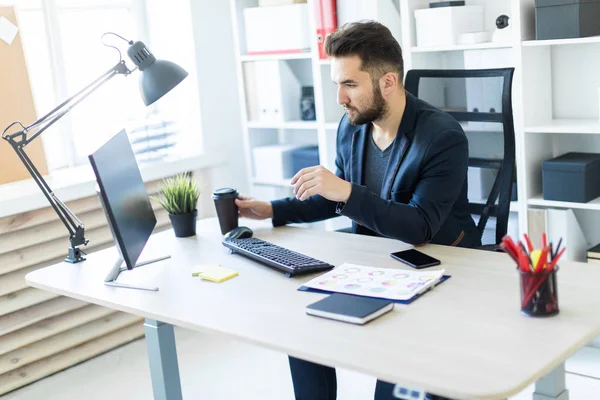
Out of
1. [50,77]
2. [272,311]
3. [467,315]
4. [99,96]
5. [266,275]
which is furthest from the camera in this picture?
[99,96]

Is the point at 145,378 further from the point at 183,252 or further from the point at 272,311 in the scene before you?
the point at 272,311

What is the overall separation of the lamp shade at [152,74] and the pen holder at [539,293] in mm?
1184

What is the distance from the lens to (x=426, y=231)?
211 cm

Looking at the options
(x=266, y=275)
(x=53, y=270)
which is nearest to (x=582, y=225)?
(x=266, y=275)

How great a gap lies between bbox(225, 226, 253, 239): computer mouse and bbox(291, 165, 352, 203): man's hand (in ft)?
1.05

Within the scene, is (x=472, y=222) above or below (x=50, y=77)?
below

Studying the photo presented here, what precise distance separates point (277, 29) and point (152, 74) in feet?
5.12

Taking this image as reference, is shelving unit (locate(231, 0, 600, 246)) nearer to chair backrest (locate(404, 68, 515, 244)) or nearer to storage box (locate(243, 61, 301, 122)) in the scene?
storage box (locate(243, 61, 301, 122))

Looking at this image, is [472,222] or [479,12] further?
[479,12]

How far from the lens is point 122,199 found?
205 centimetres

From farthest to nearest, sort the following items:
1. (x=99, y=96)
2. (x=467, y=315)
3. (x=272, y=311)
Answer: (x=99, y=96)
(x=272, y=311)
(x=467, y=315)

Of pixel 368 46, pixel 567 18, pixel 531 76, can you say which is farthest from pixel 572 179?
pixel 368 46

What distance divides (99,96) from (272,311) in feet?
8.23

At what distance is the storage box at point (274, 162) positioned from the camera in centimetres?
394
